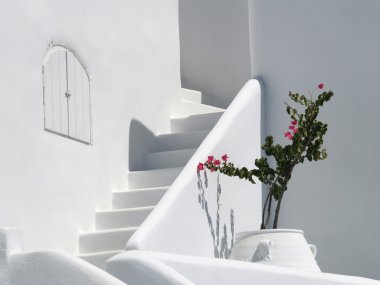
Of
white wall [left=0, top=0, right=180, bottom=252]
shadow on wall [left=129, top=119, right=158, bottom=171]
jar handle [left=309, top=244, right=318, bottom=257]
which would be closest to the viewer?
white wall [left=0, top=0, right=180, bottom=252]

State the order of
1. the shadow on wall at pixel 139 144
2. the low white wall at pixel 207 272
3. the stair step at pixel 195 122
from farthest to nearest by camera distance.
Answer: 1. the stair step at pixel 195 122
2. the shadow on wall at pixel 139 144
3. the low white wall at pixel 207 272

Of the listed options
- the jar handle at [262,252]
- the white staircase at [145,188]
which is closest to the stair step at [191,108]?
the white staircase at [145,188]

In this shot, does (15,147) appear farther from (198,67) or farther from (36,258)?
(198,67)

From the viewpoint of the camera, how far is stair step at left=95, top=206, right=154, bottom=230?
22.5 ft

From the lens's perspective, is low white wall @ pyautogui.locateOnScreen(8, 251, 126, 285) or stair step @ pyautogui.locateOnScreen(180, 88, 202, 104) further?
stair step @ pyautogui.locateOnScreen(180, 88, 202, 104)

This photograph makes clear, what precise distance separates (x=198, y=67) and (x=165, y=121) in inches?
65.5

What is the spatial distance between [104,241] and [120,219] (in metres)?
0.34

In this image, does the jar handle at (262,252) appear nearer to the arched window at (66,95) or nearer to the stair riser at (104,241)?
the stair riser at (104,241)

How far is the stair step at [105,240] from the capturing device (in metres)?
6.58

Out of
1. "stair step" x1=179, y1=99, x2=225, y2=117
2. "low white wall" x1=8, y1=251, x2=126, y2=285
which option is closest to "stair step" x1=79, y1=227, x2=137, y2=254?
"low white wall" x1=8, y1=251, x2=126, y2=285

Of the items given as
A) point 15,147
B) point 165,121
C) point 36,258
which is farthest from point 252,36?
point 36,258

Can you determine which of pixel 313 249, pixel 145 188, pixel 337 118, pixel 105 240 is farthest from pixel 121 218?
pixel 337 118

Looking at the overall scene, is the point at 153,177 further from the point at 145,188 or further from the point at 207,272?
the point at 207,272

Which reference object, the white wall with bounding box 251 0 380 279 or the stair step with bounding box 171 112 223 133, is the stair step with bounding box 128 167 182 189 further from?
the stair step with bounding box 171 112 223 133
